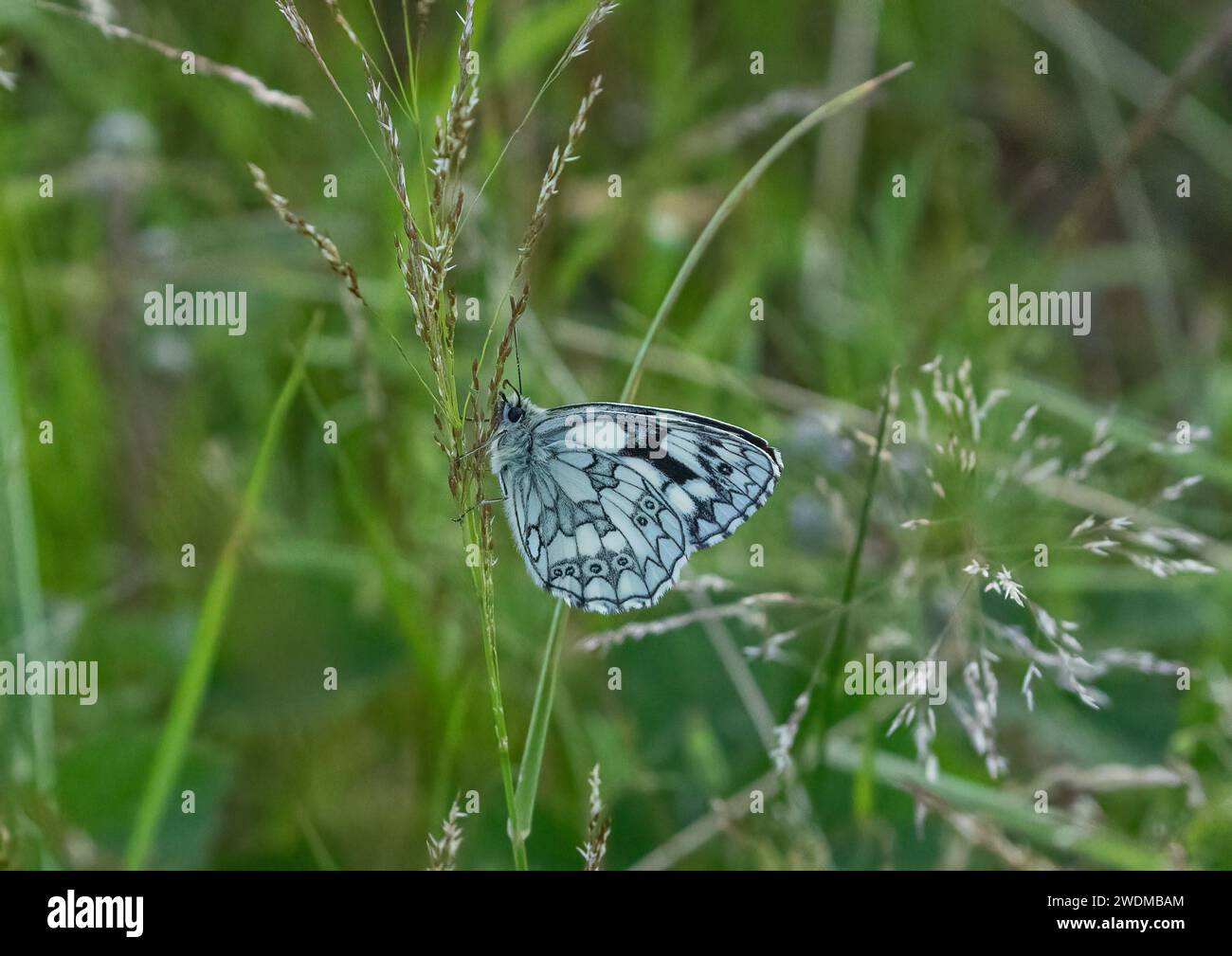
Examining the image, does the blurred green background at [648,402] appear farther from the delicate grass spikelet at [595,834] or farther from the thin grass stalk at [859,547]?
the delicate grass spikelet at [595,834]


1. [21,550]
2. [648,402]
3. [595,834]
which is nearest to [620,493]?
[595,834]

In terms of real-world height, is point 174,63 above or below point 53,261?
above

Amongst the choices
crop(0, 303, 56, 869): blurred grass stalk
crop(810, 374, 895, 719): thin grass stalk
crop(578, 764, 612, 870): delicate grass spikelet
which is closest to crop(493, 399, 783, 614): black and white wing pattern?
crop(810, 374, 895, 719): thin grass stalk

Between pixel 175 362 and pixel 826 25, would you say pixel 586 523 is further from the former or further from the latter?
pixel 826 25

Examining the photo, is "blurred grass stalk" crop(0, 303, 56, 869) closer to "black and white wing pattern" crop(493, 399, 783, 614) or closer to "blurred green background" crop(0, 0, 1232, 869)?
"blurred green background" crop(0, 0, 1232, 869)

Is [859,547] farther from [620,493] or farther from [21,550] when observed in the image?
[21,550]

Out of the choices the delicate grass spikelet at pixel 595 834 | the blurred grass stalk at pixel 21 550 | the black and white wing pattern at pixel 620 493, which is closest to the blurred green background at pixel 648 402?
the blurred grass stalk at pixel 21 550
